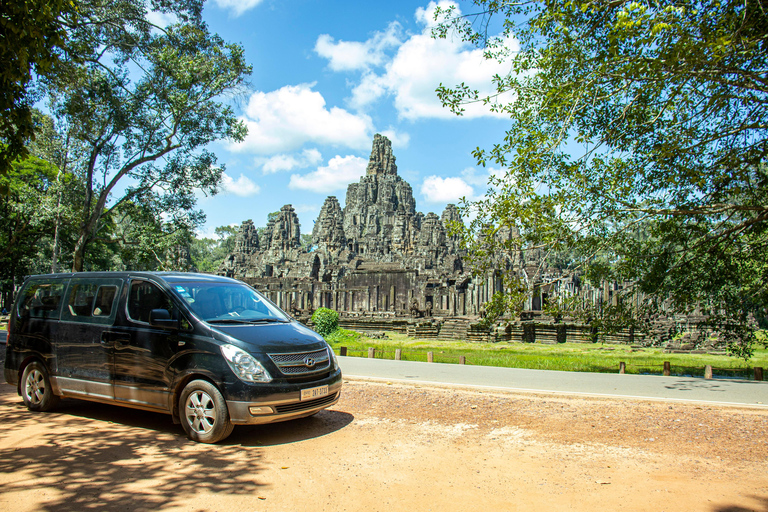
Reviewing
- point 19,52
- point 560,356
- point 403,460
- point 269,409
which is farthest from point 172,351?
point 560,356

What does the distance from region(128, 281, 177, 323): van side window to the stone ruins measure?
19.3ft

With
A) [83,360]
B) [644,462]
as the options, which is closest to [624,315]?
[644,462]

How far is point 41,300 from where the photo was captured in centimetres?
631

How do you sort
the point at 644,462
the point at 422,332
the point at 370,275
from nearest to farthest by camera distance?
the point at 644,462 → the point at 422,332 → the point at 370,275

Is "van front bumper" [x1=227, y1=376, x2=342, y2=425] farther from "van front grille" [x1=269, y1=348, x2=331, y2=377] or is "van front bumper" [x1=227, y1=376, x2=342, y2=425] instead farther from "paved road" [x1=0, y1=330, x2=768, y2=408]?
"paved road" [x1=0, y1=330, x2=768, y2=408]

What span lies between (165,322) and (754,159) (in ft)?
31.4

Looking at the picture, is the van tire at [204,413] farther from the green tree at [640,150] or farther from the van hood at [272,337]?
the green tree at [640,150]

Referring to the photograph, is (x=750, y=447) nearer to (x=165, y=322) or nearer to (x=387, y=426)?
(x=387, y=426)

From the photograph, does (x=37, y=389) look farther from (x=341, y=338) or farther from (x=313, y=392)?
(x=341, y=338)

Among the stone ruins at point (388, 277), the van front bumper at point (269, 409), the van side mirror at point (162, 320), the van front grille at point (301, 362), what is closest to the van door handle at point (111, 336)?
the van side mirror at point (162, 320)

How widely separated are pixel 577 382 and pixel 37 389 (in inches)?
327

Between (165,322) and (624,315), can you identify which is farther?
(624,315)

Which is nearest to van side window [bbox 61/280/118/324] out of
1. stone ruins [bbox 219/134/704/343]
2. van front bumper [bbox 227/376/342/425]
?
van front bumper [bbox 227/376/342/425]

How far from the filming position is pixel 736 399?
Answer: 7215mm
